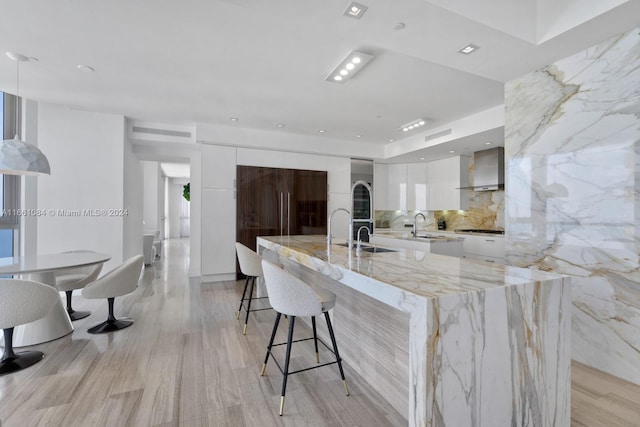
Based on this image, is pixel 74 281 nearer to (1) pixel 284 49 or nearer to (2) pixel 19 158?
(2) pixel 19 158

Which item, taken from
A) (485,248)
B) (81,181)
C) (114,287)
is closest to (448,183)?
(485,248)

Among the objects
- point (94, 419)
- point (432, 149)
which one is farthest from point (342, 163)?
point (94, 419)

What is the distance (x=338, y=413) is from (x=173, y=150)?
533 cm

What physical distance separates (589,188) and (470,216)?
3.88 m

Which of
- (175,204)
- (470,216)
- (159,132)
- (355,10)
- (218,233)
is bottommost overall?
(218,233)

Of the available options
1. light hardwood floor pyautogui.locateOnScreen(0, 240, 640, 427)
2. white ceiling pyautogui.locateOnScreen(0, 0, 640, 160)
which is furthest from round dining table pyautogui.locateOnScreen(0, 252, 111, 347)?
white ceiling pyautogui.locateOnScreen(0, 0, 640, 160)

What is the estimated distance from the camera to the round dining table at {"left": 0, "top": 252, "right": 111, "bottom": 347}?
247cm

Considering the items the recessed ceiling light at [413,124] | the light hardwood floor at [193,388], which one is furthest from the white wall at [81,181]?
the recessed ceiling light at [413,124]

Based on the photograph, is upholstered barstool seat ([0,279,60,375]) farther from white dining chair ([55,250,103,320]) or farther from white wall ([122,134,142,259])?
white wall ([122,134,142,259])

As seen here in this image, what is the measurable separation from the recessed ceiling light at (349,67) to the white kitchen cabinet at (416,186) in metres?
3.88

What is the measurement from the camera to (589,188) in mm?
2320

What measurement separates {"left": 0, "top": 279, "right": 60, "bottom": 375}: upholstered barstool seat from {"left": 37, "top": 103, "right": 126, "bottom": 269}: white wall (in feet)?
7.74

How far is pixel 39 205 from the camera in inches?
164

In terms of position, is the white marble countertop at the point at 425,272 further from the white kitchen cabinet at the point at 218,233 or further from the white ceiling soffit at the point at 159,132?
the white ceiling soffit at the point at 159,132
